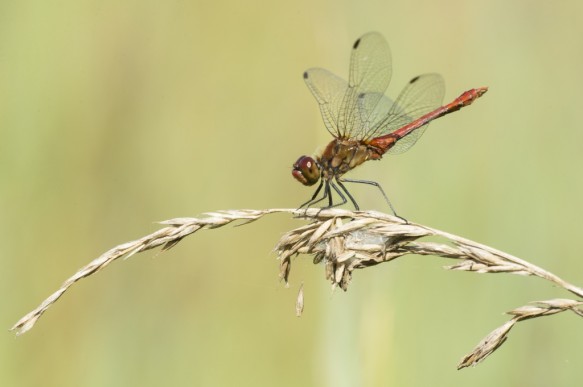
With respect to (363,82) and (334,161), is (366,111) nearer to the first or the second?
(363,82)

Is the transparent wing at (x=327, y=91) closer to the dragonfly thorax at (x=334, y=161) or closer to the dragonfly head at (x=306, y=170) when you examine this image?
the dragonfly thorax at (x=334, y=161)

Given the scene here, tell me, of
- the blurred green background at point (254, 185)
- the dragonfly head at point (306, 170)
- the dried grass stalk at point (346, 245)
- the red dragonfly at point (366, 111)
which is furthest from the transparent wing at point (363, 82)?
the dried grass stalk at point (346, 245)

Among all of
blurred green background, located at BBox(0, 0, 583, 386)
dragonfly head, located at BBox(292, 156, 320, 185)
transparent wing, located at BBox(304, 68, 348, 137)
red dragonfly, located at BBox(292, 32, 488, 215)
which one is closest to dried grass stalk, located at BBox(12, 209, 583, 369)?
blurred green background, located at BBox(0, 0, 583, 386)

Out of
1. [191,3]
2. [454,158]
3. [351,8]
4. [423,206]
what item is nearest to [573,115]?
[454,158]

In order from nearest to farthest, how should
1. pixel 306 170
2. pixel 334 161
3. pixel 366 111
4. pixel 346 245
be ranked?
pixel 346 245 < pixel 306 170 < pixel 334 161 < pixel 366 111

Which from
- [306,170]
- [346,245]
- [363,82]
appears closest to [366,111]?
[363,82]
